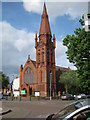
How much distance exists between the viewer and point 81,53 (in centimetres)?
1694

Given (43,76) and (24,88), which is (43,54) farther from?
(24,88)

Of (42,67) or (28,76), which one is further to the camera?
(28,76)

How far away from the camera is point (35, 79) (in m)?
67.9

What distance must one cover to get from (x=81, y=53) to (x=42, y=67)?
5031 centimetres

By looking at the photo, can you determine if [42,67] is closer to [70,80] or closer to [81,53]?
[70,80]

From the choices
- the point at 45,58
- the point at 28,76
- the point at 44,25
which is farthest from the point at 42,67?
the point at 44,25

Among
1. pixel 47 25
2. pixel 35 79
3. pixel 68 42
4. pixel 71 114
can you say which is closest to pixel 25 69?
pixel 35 79

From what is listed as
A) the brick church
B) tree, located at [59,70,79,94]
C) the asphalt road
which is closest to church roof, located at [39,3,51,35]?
the brick church

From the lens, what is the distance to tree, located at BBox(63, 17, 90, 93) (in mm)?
16750

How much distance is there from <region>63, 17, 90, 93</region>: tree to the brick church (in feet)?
150

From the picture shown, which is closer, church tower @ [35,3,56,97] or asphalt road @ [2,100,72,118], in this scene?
asphalt road @ [2,100,72,118]

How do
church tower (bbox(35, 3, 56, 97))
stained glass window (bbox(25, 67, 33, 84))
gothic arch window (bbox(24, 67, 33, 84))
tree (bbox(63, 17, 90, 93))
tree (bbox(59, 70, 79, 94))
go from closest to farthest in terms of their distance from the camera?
tree (bbox(63, 17, 90, 93)) → tree (bbox(59, 70, 79, 94)) → church tower (bbox(35, 3, 56, 97)) → gothic arch window (bbox(24, 67, 33, 84)) → stained glass window (bbox(25, 67, 33, 84))

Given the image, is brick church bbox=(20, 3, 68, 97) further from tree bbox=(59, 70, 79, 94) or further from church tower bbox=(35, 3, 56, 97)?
tree bbox=(59, 70, 79, 94)

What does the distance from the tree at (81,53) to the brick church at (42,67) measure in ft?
150
